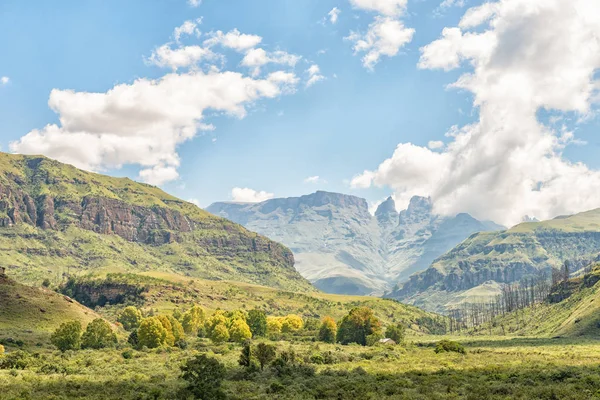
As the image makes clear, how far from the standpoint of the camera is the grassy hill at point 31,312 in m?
121

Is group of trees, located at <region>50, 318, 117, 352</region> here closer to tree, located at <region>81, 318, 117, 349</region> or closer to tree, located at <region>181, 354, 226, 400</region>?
tree, located at <region>81, 318, 117, 349</region>

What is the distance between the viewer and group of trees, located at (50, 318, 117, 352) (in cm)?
10525

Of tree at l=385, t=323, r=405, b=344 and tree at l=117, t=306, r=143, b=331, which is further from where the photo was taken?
tree at l=117, t=306, r=143, b=331

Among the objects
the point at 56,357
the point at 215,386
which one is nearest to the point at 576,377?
the point at 215,386

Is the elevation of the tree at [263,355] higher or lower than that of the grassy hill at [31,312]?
lower

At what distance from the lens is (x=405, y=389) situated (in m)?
52.5

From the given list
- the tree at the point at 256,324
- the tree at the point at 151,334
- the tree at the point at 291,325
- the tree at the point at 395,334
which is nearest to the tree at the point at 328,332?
the tree at the point at 395,334

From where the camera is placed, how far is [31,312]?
14238 cm

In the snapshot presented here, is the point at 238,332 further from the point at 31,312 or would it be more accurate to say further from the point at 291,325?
the point at 31,312

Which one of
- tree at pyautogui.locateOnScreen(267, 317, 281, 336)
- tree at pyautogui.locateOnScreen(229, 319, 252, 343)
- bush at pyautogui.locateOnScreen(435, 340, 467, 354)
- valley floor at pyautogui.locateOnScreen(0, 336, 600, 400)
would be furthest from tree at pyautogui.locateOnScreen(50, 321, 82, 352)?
bush at pyautogui.locateOnScreen(435, 340, 467, 354)

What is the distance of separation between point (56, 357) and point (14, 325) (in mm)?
53991

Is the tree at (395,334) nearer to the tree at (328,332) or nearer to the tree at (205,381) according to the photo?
the tree at (328,332)

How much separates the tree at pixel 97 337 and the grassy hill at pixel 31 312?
33.2 feet

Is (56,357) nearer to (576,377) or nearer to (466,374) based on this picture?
(466,374)
